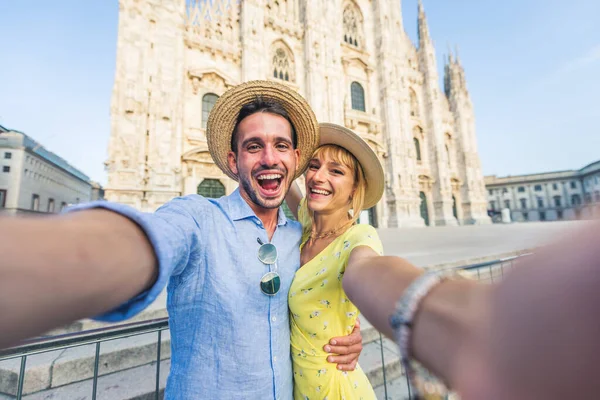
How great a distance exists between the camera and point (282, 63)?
12883 mm

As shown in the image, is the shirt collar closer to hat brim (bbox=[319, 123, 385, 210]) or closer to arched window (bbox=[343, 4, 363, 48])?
hat brim (bbox=[319, 123, 385, 210])

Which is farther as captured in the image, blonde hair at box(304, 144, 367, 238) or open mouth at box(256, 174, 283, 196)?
blonde hair at box(304, 144, 367, 238)

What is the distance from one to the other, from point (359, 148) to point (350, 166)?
0.14 metres

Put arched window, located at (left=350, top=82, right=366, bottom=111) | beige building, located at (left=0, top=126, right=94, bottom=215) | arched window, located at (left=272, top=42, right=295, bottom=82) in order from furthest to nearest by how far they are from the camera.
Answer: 1. beige building, located at (left=0, top=126, right=94, bottom=215)
2. arched window, located at (left=350, top=82, right=366, bottom=111)
3. arched window, located at (left=272, top=42, right=295, bottom=82)

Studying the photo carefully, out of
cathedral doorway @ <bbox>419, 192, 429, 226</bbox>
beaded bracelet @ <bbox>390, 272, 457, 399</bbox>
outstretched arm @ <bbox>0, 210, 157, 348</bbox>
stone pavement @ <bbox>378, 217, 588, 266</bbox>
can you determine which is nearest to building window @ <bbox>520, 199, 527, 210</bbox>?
cathedral doorway @ <bbox>419, 192, 429, 226</bbox>

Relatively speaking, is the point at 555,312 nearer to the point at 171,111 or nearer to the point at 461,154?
the point at 171,111

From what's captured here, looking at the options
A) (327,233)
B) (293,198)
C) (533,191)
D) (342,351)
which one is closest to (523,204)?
(533,191)

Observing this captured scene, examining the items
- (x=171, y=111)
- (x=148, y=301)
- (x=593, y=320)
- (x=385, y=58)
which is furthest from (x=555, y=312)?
(x=385, y=58)

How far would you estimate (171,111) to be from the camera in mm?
9312

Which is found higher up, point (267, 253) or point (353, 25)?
point (353, 25)

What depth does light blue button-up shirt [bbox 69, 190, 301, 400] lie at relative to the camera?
932mm

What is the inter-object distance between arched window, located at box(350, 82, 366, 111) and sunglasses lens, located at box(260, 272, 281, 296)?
51.2ft

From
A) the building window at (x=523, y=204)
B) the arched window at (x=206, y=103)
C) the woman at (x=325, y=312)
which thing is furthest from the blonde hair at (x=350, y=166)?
the building window at (x=523, y=204)

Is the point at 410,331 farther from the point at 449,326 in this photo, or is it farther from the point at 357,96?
the point at 357,96
